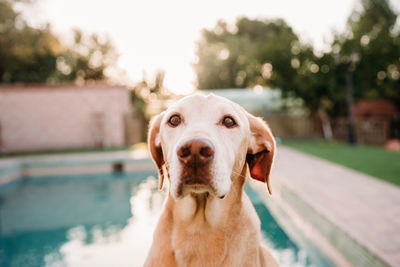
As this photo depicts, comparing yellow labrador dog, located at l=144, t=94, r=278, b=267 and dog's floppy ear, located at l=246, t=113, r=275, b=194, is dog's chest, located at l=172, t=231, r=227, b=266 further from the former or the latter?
dog's floppy ear, located at l=246, t=113, r=275, b=194

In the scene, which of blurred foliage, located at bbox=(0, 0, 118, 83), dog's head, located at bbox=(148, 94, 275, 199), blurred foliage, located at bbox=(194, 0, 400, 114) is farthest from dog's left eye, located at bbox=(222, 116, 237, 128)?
blurred foliage, located at bbox=(0, 0, 118, 83)

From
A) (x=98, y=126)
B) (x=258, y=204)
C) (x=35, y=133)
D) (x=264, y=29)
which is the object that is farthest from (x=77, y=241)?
(x=264, y=29)

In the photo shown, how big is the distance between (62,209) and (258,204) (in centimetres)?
479

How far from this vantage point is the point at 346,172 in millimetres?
7484

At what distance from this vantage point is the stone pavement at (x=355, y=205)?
3.10 metres

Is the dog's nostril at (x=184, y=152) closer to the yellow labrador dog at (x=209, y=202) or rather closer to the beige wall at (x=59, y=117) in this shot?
the yellow labrador dog at (x=209, y=202)

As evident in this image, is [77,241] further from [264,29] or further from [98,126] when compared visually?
[264,29]

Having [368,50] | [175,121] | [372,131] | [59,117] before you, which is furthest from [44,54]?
[175,121]

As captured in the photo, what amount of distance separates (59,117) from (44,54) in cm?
1016

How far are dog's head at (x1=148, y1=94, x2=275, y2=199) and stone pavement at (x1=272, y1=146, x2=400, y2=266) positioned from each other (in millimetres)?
1743

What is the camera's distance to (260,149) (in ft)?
7.11

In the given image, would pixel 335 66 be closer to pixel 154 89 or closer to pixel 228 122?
pixel 154 89

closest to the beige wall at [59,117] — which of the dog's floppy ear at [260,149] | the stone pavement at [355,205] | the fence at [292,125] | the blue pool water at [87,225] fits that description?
the blue pool water at [87,225]

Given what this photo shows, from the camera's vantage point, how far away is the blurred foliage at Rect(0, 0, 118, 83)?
1700 centimetres
